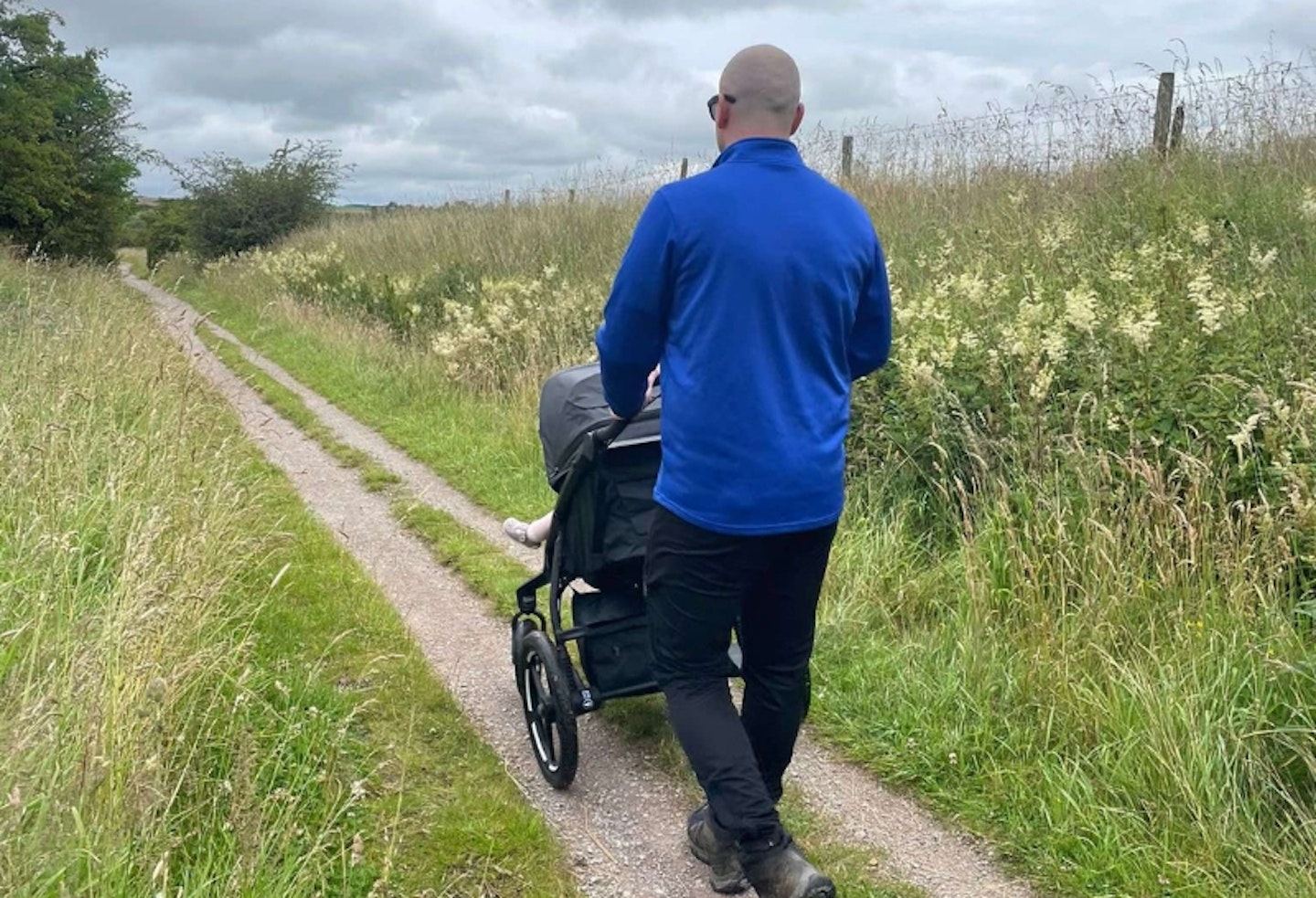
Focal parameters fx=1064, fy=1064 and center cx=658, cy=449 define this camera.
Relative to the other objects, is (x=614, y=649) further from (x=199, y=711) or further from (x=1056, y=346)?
(x=1056, y=346)

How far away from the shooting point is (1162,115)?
33.1ft

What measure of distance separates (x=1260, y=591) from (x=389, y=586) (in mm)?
4361

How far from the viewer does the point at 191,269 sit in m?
36.2

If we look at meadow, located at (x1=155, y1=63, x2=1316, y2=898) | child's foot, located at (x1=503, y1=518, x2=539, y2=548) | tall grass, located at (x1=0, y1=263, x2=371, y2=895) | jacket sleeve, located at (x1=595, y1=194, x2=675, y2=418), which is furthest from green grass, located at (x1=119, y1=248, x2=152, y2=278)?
jacket sleeve, located at (x1=595, y1=194, x2=675, y2=418)

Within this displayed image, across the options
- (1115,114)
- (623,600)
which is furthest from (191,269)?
(623,600)

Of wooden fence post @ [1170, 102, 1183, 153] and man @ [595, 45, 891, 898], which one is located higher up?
wooden fence post @ [1170, 102, 1183, 153]

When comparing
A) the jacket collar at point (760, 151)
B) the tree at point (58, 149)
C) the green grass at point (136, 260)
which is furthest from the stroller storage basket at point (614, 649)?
the green grass at point (136, 260)

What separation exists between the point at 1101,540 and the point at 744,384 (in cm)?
233

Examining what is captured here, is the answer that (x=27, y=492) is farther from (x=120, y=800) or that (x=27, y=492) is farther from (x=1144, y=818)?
(x=1144, y=818)

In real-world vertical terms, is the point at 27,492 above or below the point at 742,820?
above

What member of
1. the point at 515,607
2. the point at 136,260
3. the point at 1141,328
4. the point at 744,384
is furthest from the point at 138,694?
the point at 136,260

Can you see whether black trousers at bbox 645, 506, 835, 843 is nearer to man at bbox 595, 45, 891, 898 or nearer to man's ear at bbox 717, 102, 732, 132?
man at bbox 595, 45, 891, 898

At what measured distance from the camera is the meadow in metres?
3.40

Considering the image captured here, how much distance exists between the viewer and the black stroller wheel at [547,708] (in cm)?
378
